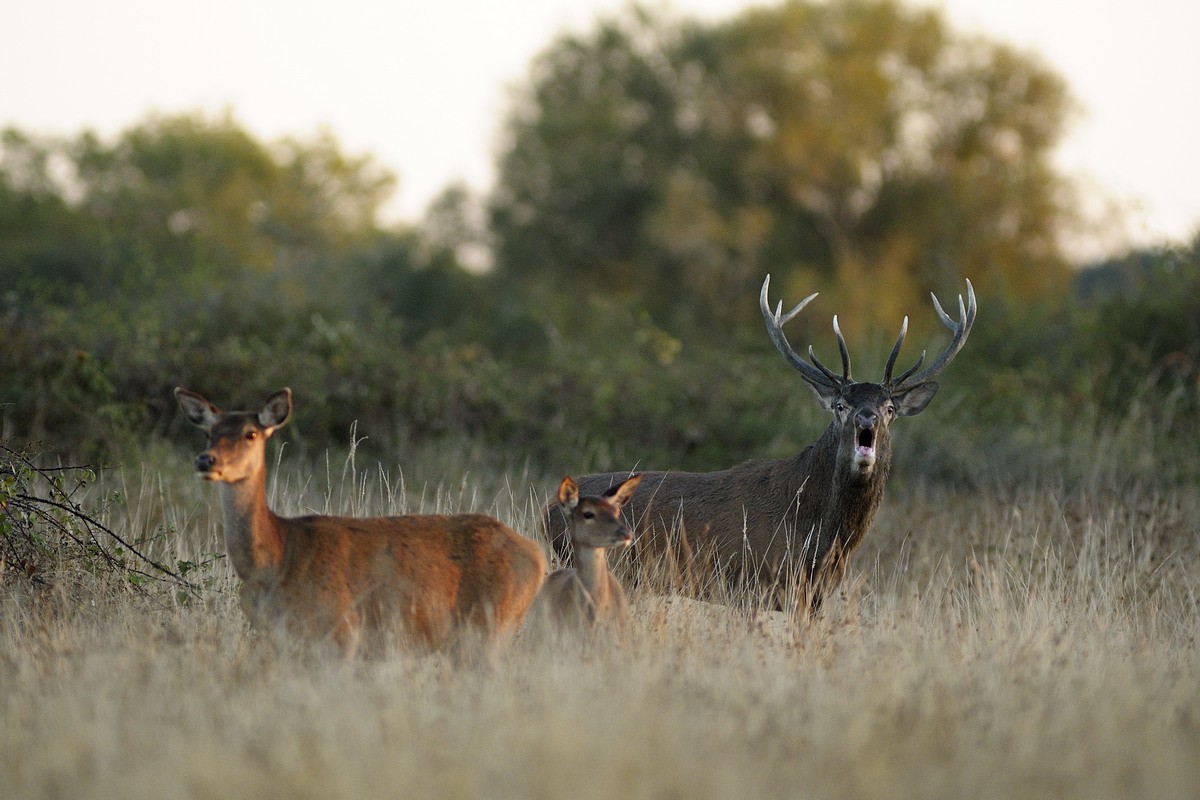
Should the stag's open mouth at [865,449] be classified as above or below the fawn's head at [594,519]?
above

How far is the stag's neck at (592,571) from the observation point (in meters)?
7.44

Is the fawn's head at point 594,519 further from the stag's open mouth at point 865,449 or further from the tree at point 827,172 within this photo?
the tree at point 827,172

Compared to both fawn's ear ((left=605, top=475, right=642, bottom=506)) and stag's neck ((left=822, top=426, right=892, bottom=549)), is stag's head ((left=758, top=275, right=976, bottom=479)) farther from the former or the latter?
fawn's ear ((left=605, top=475, right=642, bottom=506))

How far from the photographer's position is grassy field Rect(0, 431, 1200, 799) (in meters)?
4.95

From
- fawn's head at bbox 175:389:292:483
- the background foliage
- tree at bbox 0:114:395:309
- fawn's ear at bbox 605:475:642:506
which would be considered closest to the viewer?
fawn's head at bbox 175:389:292:483

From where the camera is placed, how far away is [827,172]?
32906 mm

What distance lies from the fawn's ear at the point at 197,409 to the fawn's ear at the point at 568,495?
1.94 meters

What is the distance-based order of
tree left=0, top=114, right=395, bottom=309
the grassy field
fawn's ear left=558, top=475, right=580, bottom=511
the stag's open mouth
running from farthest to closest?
1. tree left=0, top=114, right=395, bottom=309
2. the stag's open mouth
3. fawn's ear left=558, top=475, right=580, bottom=511
4. the grassy field

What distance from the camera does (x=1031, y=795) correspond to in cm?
493

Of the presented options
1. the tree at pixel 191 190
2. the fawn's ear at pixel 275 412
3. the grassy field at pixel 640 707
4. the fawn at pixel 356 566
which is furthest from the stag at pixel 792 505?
the tree at pixel 191 190

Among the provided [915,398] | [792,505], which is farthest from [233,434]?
[915,398]

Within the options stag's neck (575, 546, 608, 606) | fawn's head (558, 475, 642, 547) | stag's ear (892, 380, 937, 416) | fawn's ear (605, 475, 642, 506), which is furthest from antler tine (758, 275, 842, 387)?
stag's neck (575, 546, 608, 606)

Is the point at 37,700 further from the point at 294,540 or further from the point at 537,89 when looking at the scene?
the point at 537,89

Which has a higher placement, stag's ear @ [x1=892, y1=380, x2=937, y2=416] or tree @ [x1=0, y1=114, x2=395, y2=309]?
tree @ [x1=0, y1=114, x2=395, y2=309]
